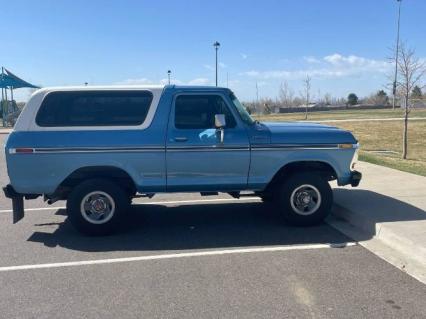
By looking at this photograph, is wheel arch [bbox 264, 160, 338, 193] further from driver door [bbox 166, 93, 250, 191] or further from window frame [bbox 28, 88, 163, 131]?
window frame [bbox 28, 88, 163, 131]

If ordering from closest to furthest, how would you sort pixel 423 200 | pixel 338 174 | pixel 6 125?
pixel 338 174
pixel 423 200
pixel 6 125

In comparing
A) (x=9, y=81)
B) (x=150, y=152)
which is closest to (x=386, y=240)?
(x=150, y=152)

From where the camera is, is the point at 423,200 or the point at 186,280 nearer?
the point at 186,280

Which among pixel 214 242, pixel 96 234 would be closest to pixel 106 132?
pixel 96 234

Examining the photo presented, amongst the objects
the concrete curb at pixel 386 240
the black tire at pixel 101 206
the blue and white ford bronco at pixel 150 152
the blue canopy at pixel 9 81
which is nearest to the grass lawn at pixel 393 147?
the concrete curb at pixel 386 240

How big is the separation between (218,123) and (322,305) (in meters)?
2.83

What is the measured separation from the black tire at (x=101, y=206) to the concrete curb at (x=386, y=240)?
3079 mm

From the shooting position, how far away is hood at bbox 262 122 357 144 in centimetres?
672

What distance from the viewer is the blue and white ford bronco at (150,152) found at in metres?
6.34

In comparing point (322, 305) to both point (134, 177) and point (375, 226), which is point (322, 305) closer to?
point (375, 226)

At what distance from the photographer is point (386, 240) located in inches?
234

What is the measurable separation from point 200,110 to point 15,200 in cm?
281

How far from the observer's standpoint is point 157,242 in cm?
626

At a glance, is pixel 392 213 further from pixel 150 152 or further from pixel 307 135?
pixel 150 152
